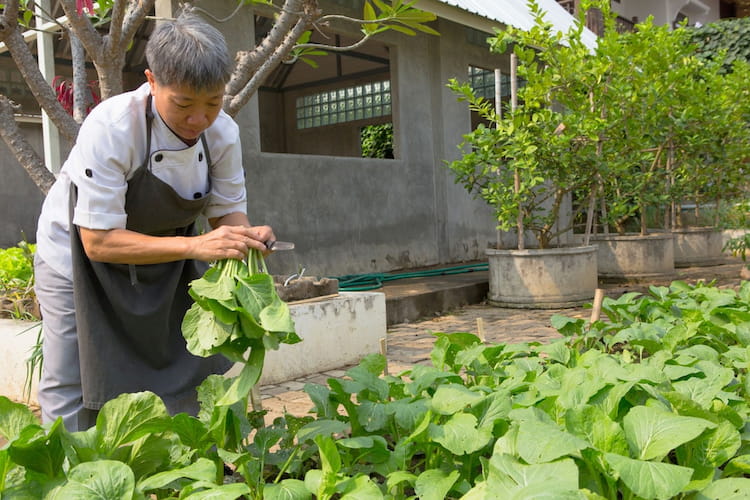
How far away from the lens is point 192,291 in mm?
1642

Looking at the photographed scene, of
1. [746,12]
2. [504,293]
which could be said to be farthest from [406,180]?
[746,12]

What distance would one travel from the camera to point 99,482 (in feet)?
4.76

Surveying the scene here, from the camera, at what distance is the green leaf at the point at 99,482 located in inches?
56.1

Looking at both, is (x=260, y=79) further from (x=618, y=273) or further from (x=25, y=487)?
(x=618, y=273)

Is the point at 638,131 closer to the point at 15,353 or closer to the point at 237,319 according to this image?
the point at 15,353

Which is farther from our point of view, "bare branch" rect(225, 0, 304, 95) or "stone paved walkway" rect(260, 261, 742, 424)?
"stone paved walkway" rect(260, 261, 742, 424)

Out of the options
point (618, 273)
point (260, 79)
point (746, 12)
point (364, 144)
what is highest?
point (746, 12)

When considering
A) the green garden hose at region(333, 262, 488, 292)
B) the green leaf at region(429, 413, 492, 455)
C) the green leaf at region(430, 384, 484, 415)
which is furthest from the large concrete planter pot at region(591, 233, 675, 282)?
the green leaf at region(429, 413, 492, 455)

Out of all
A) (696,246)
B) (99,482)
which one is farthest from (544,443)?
(696,246)

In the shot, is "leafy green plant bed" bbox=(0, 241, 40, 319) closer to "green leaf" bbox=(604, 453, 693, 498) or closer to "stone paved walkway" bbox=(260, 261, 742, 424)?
"stone paved walkway" bbox=(260, 261, 742, 424)

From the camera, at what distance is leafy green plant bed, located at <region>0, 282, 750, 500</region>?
1464 mm

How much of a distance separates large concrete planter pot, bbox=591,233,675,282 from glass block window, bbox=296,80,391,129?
18.8 feet

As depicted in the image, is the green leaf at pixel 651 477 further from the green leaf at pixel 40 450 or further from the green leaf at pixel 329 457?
the green leaf at pixel 40 450

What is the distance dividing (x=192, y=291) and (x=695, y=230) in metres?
10.2
